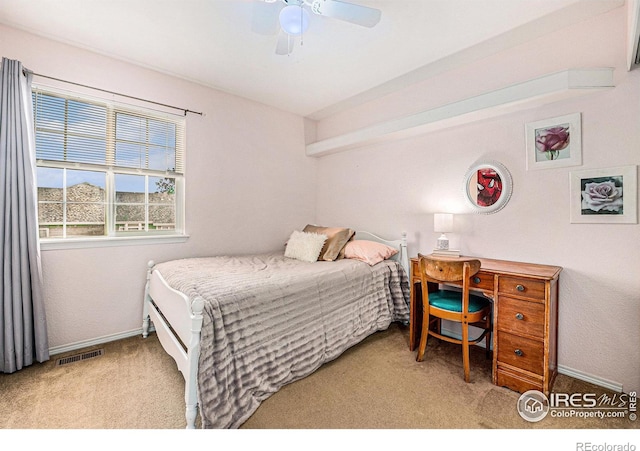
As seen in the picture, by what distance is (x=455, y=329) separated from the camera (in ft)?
9.25

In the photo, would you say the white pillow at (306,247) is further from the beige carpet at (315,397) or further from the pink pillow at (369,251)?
the beige carpet at (315,397)

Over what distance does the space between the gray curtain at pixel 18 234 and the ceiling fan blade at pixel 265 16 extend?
1931 millimetres

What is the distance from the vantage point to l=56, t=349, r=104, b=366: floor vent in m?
2.25

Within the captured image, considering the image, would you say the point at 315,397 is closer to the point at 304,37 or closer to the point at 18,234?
the point at 18,234

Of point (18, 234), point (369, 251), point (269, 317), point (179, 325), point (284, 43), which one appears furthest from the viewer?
point (369, 251)

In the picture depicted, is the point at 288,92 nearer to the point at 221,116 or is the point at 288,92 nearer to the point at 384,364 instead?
the point at 221,116

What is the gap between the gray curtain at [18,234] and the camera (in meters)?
2.08

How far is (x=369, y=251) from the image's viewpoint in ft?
9.87

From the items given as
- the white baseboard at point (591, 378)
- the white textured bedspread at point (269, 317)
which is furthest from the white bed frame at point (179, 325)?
the white baseboard at point (591, 378)

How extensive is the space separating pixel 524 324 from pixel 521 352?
0.64ft

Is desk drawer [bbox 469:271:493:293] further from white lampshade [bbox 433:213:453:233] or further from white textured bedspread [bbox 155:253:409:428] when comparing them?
white textured bedspread [bbox 155:253:409:428]

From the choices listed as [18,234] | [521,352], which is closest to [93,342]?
[18,234]

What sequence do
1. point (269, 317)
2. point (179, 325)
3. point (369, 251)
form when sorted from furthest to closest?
point (369, 251), point (269, 317), point (179, 325)

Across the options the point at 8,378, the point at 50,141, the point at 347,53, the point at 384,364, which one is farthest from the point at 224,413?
the point at 347,53
